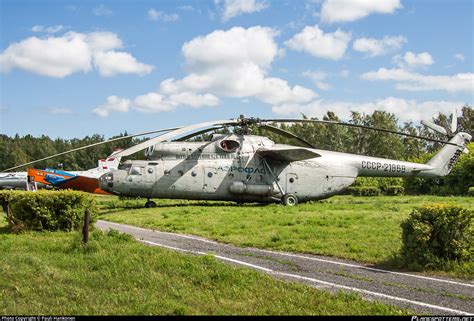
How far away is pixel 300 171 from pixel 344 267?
15703 millimetres

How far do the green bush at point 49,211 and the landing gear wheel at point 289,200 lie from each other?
12.0 metres

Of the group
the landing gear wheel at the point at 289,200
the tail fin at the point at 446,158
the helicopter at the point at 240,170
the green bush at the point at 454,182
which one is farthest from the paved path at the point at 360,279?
the green bush at the point at 454,182

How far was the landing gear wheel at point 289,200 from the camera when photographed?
80.5 feet

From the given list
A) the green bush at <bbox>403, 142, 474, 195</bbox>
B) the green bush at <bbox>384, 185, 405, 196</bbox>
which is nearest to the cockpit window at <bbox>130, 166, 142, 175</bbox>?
the green bush at <bbox>384, 185, 405, 196</bbox>

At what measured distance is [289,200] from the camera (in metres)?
24.7

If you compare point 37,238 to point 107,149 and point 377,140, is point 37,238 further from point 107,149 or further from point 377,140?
point 107,149

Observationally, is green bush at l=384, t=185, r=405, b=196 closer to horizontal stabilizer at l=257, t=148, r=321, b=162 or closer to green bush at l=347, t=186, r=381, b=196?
green bush at l=347, t=186, r=381, b=196

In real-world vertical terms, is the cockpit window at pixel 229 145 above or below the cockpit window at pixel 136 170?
above

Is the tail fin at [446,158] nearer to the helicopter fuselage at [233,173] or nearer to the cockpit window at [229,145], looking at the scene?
the helicopter fuselage at [233,173]

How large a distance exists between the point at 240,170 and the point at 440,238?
15440 millimetres

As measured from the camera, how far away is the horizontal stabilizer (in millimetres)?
23359

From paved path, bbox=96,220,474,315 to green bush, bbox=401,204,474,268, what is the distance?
696 mm

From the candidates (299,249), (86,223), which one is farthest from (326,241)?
(86,223)

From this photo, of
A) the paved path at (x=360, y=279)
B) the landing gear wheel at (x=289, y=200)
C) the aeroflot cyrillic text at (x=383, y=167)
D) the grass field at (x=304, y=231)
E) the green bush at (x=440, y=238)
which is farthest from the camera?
the aeroflot cyrillic text at (x=383, y=167)
